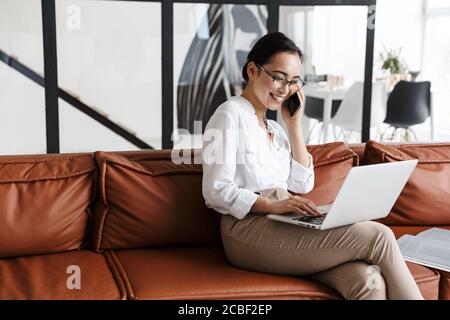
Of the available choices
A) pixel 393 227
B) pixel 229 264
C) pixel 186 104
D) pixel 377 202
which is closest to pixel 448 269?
pixel 377 202

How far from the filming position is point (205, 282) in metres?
1.87

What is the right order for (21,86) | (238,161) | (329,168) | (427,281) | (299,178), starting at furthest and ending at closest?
(21,86), (329,168), (299,178), (238,161), (427,281)

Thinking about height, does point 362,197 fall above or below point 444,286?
above

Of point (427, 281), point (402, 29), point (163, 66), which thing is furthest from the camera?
point (402, 29)

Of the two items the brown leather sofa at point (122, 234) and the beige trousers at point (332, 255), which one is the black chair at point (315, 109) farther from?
the beige trousers at point (332, 255)

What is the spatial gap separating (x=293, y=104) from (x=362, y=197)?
57cm

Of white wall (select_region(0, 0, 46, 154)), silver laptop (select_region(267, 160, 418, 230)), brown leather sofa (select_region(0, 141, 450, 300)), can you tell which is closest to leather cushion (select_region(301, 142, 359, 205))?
brown leather sofa (select_region(0, 141, 450, 300))

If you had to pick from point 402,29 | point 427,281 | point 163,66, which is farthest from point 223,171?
point 402,29

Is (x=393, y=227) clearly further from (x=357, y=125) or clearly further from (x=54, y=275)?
(x=357, y=125)

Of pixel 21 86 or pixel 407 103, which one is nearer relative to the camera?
pixel 21 86

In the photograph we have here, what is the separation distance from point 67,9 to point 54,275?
2435mm

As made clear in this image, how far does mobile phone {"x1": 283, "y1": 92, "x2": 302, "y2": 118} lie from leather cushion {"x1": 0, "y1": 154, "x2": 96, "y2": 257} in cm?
75

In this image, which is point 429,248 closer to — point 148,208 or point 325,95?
point 148,208

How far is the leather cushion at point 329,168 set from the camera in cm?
244
